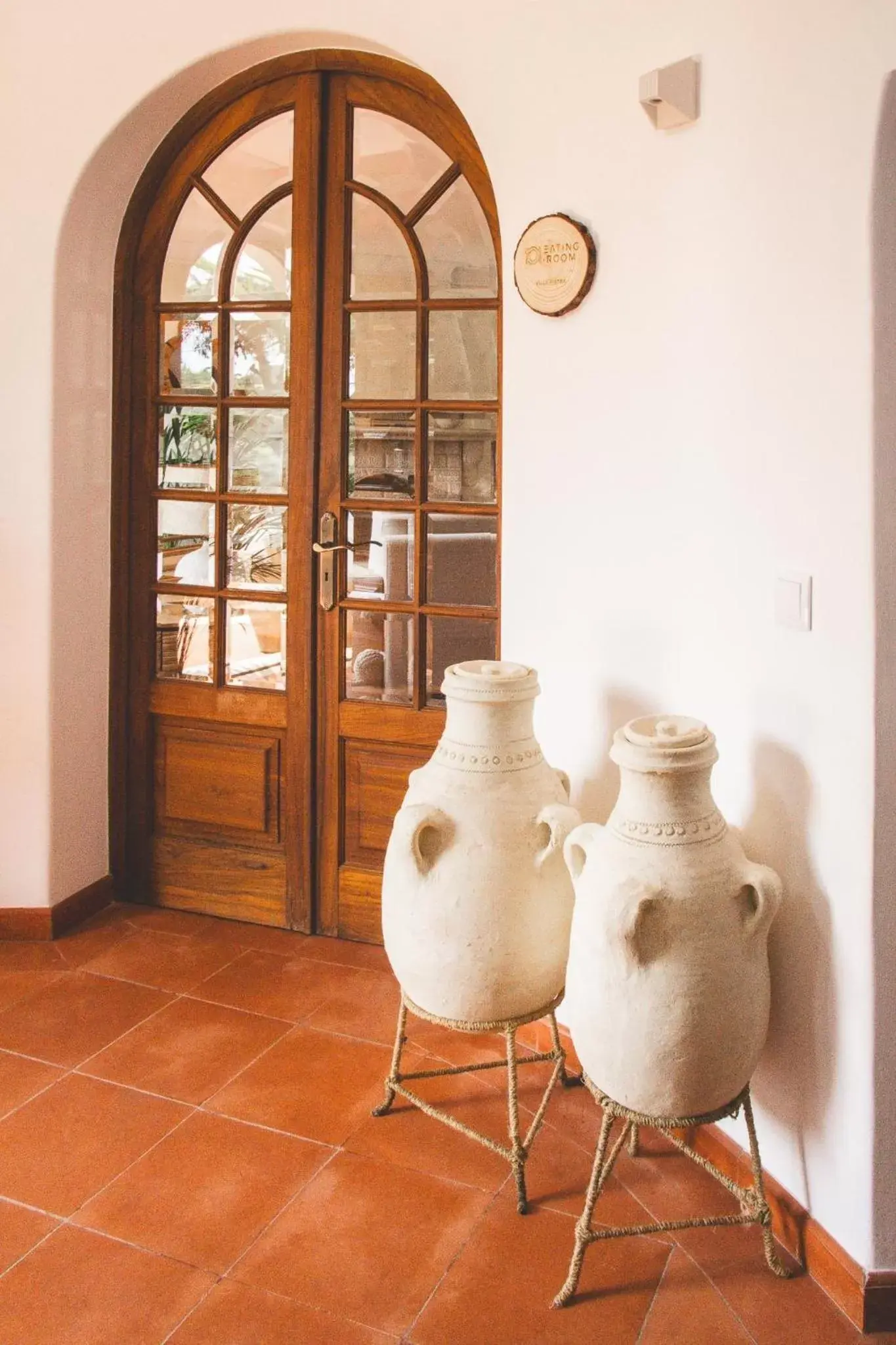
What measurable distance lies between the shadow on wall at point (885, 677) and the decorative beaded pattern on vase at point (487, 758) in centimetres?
75

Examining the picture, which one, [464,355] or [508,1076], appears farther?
[464,355]

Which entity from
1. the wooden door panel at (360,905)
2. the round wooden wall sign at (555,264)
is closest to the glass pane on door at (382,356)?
the round wooden wall sign at (555,264)

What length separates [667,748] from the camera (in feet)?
6.77

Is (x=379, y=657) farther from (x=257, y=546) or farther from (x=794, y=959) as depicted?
(x=794, y=959)

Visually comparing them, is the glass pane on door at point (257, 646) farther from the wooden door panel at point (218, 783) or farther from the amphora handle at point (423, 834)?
the amphora handle at point (423, 834)

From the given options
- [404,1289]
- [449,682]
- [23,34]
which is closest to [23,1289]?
[404,1289]

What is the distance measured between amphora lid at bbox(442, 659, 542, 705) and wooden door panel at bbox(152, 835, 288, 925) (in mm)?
1344

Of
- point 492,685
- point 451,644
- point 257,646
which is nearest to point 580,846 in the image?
point 492,685

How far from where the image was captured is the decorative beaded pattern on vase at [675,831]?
2.07 meters

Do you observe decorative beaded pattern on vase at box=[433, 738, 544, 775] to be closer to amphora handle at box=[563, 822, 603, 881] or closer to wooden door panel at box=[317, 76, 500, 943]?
amphora handle at box=[563, 822, 603, 881]

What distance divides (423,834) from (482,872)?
0.45 ft

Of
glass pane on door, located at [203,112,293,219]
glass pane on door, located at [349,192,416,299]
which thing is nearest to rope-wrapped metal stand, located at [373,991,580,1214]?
glass pane on door, located at [349,192,416,299]

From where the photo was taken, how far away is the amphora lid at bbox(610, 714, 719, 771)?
6.75ft

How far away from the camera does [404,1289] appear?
2.07 metres
